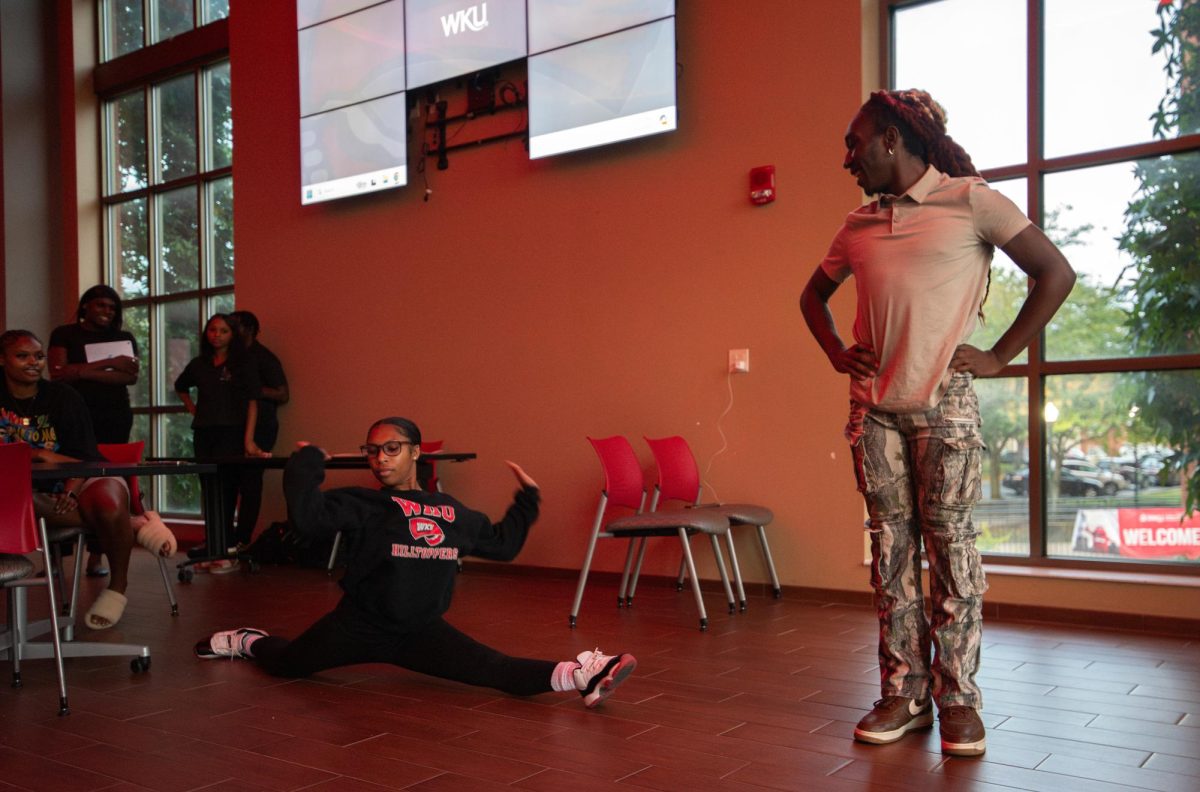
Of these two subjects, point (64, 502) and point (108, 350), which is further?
point (108, 350)

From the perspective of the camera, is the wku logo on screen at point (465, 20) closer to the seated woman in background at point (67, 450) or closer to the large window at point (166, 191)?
the large window at point (166, 191)

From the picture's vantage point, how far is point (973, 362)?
2.31 m

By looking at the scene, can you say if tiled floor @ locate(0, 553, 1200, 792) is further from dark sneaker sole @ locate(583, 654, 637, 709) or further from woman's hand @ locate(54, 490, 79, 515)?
woman's hand @ locate(54, 490, 79, 515)

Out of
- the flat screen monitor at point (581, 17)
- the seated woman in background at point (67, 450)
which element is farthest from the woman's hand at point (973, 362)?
the flat screen monitor at point (581, 17)

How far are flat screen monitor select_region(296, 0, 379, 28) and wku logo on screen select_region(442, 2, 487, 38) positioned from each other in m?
0.70

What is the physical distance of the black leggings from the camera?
9.36 ft

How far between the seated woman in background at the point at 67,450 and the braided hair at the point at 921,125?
2.84m

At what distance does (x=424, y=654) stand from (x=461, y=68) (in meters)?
3.92

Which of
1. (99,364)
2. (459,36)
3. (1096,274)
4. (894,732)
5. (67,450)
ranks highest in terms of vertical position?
(459,36)

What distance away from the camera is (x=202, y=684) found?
313 cm

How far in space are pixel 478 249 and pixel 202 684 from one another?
3.37 meters

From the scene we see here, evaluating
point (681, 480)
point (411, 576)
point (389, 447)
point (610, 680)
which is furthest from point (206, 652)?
point (681, 480)

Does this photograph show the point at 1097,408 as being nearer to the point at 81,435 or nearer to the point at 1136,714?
the point at 1136,714

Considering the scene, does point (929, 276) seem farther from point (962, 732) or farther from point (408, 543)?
point (408, 543)
